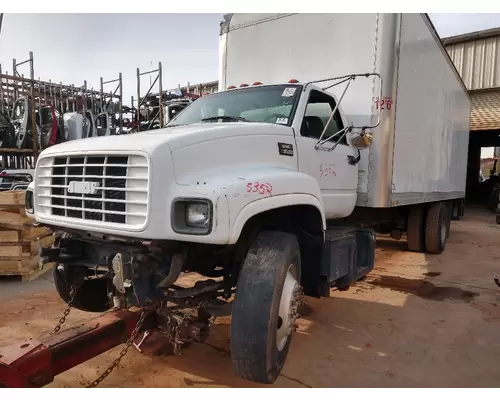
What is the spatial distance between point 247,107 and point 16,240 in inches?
156

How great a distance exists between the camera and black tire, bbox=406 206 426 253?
8.09 meters

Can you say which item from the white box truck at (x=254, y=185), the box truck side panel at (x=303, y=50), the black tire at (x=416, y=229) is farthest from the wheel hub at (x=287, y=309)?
the black tire at (x=416, y=229)

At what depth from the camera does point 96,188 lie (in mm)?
2756

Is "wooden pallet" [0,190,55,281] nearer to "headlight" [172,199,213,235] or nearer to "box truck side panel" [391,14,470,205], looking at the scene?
"headlight" [172,199,213,235]

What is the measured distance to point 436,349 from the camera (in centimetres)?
395

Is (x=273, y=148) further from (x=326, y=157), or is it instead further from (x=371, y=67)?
(x=371, y=67)

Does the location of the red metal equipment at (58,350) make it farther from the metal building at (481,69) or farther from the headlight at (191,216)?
the metal building at (481,69)

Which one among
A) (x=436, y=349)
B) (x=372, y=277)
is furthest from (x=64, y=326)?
(x=372, y=277)

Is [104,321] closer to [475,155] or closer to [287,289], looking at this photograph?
[287,289]

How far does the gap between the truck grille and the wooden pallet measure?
2.91 metres

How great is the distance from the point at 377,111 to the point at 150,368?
3.60 metres

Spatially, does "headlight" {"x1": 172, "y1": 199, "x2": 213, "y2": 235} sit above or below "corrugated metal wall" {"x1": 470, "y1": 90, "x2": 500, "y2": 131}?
below

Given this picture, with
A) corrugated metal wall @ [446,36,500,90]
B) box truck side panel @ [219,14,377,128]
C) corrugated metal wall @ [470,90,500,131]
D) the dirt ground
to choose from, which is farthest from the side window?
corrugated metal wall @ [470,90,500,131]

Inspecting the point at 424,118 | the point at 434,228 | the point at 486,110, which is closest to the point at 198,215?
the point at 424,118
